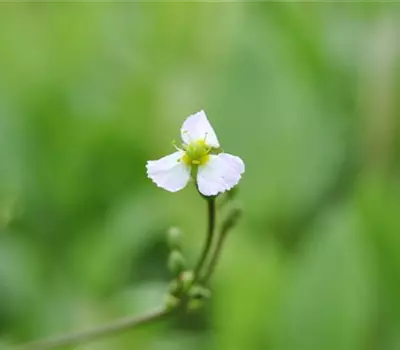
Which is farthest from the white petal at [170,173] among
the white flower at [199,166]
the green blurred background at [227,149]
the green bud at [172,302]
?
the green blurred background at [227,149]

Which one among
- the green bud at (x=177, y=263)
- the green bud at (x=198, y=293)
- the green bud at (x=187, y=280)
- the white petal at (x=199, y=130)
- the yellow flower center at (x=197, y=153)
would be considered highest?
the white petal at (x=199, y=130)

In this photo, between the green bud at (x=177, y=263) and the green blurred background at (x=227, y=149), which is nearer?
the green bud at (x=177, y=263)

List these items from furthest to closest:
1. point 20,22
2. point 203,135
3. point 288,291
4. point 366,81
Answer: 1. point 20,22
2. point 366,81
3. point 288,291
4. point 203,135

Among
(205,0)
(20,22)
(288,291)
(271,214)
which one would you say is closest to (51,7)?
(20,22)

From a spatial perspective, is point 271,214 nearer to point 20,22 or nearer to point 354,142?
point 354,142

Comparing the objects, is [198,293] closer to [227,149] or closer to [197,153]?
[197,153]

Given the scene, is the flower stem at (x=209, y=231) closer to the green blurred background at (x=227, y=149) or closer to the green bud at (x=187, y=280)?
the green bud at (x=187, y=280)
